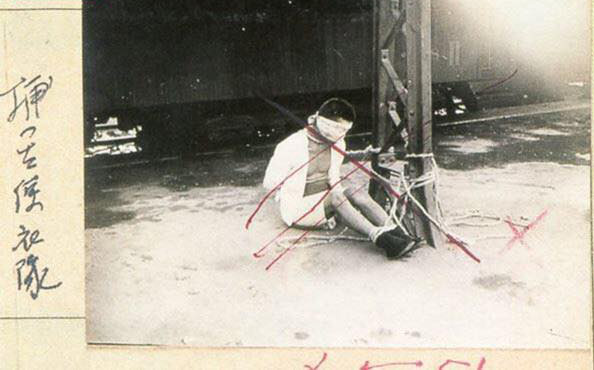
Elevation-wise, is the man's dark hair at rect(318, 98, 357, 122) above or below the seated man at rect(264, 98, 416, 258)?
above

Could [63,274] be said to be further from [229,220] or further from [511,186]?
[511,186]

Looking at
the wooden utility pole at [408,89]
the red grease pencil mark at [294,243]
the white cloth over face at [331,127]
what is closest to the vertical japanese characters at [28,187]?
the red grease pencil mark at [294,243]

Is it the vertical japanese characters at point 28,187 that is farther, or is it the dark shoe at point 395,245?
the dark shoe at point 395,245

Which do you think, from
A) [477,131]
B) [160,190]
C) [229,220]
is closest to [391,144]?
[229,220]

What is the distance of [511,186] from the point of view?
137 inches

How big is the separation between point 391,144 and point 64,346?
2.00 metres

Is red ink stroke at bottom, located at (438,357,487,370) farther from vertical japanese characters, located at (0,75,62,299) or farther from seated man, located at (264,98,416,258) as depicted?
vertical japanese characters, located at (0,75,62,299)

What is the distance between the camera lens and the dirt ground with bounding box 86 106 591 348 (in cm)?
263

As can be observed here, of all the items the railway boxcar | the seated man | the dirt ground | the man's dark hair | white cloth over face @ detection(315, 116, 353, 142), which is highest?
the railway boxcar

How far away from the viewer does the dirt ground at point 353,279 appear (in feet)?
8.62

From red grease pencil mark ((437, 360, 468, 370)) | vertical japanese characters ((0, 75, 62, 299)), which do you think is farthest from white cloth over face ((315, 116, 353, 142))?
vertical japanese characters ((0, 75, 62, 299))

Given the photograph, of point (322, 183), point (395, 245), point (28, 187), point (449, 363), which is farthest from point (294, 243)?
point (28, 187)

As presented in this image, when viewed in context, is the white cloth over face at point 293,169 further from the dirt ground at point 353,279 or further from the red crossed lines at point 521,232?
the red crossed lines at point 521,232

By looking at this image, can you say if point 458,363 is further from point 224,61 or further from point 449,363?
point 224,61
